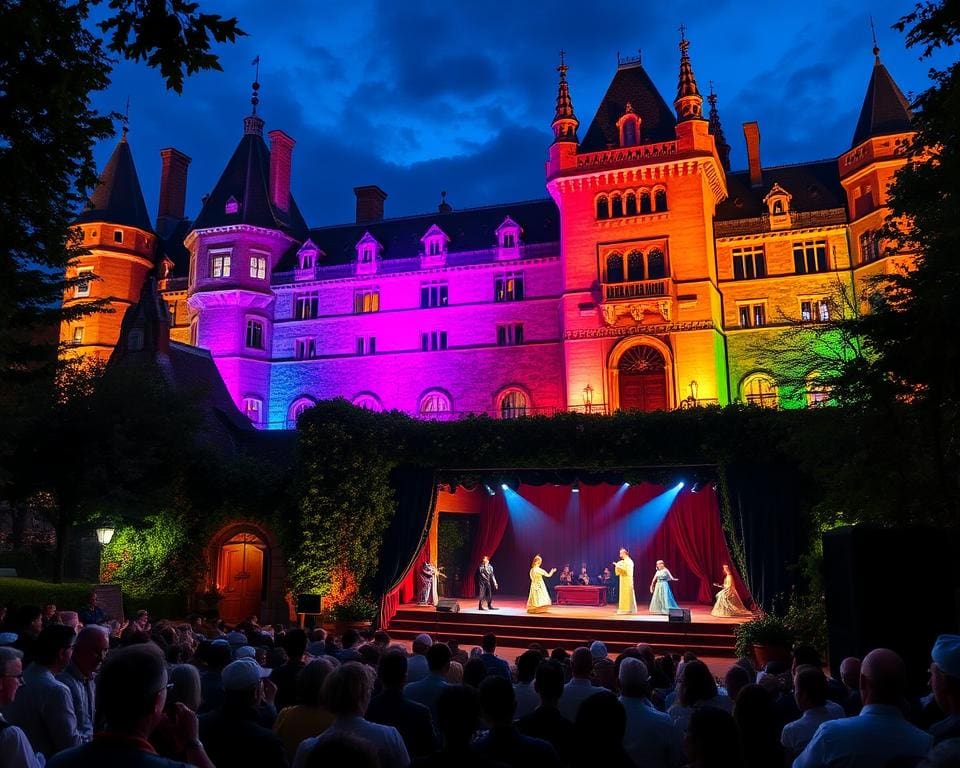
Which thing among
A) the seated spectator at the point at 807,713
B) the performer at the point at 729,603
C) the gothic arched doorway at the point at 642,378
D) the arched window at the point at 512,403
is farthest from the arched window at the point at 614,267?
the seated spectator at the point at 807,713

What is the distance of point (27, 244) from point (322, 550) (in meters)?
10.2

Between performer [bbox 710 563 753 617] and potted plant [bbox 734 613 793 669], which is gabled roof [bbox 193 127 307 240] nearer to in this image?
performer [bbox 710 563 753 617]

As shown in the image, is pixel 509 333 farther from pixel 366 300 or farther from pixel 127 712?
pixel 127 712

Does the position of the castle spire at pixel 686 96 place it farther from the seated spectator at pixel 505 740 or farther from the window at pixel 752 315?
the seated spectator at pixel 505 740

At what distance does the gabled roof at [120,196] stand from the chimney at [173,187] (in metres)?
2.46

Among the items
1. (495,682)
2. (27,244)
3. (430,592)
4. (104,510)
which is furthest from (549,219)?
(495,682)

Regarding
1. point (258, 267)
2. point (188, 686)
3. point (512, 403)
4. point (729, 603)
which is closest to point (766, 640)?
point (729, 603)

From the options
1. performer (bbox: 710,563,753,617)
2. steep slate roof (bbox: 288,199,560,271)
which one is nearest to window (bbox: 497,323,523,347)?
steep slate roof (bbox: 288,199,560,271)

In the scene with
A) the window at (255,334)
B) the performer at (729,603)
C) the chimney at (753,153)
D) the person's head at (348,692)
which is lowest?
the performer at (729,603)

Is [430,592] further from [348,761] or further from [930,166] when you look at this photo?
[348,761]

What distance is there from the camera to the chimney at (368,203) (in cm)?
4142

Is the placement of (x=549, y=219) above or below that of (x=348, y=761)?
above

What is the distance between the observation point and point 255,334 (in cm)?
3675

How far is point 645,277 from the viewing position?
29.8 m
